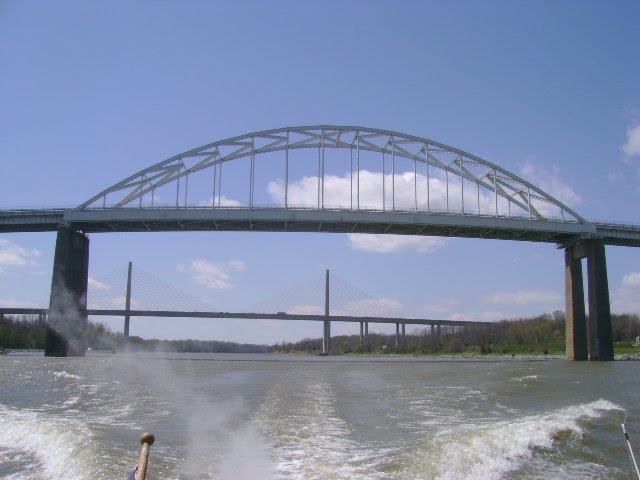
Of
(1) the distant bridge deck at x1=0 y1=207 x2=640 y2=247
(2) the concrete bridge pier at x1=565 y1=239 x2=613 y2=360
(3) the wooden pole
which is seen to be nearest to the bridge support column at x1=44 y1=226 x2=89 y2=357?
(1) the distant bridge deck at x1=0 y1=207 x2=640 y2=247

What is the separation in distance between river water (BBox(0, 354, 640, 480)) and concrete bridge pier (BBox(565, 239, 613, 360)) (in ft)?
121

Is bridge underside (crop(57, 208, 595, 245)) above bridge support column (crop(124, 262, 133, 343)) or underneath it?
above

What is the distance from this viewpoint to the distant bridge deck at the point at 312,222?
5550 cm

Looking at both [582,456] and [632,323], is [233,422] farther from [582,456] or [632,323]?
[632,323]

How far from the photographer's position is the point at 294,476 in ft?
29.0

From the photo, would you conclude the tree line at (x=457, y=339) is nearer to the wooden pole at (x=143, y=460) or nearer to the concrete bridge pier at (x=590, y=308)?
the concrete bridge pier at (x=590, y=308)

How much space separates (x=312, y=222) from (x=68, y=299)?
22720mm

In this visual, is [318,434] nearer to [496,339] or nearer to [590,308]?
[590,308]

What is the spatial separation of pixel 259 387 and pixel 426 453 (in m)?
12.4

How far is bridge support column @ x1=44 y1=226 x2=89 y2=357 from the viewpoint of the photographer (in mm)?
49438

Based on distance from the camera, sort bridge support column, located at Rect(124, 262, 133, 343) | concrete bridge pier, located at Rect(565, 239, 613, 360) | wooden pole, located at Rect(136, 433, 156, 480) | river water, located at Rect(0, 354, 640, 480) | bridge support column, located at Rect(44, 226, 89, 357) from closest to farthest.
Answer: wooden pole, located at Rect(136, 433, 156, 480), river water, located at Rect(0, 354, 640, 480), bridge support column, located at Rect(44, 226, 89, 357), concrete bridge pier, located at Rect(565, 239, 613, 360), bridge support column, located at Rect(124, 262, 133, 343)

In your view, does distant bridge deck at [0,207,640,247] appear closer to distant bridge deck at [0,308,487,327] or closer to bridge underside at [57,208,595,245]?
bridge underside at [57,208,595,245]

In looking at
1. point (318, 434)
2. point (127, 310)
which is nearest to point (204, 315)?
point (127, 310)

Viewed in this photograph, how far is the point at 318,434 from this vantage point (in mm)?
11703
